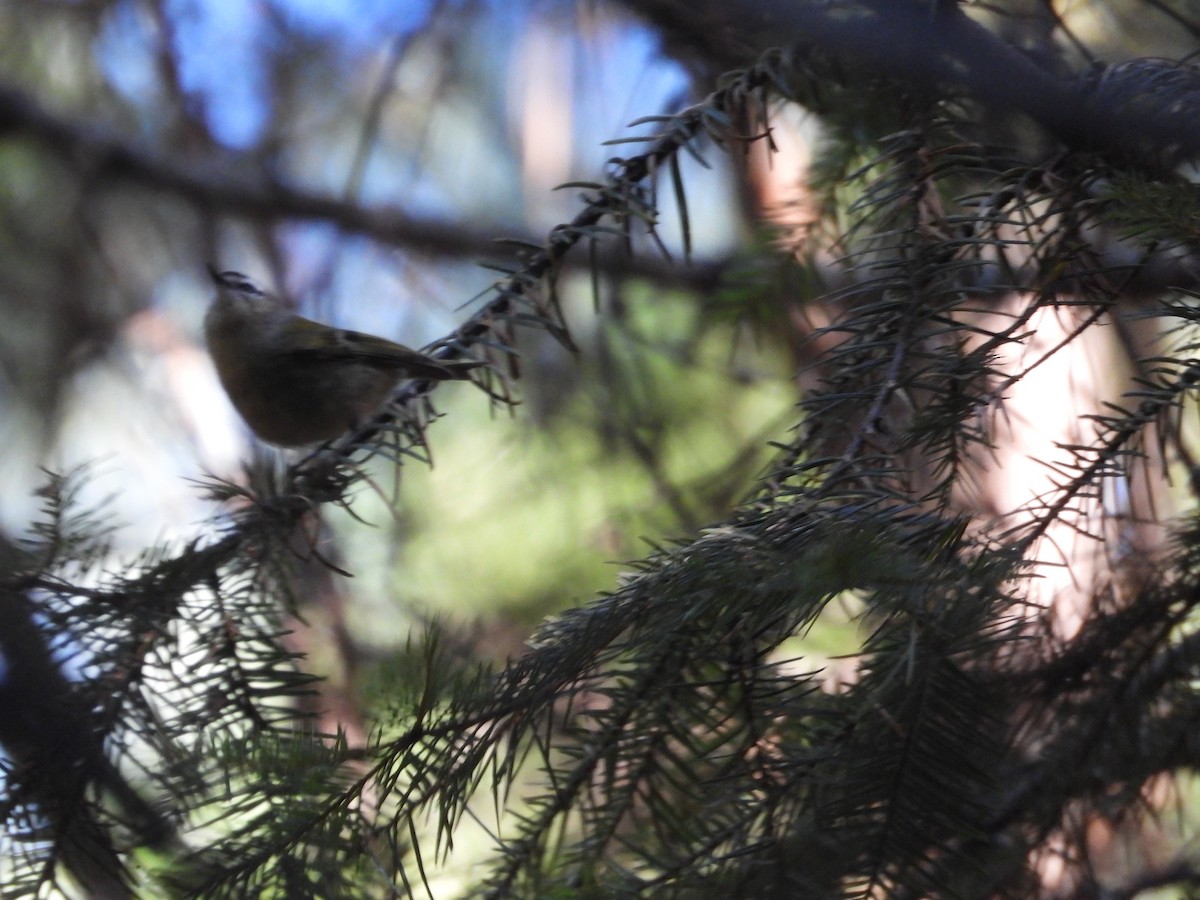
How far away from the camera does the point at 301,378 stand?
5.97 feet

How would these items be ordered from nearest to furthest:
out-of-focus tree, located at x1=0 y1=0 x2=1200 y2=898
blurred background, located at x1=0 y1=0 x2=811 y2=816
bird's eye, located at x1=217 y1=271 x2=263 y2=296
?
out-of-focus tree, located at x1=0 y1=0 x2=1200 y2=898
bird's eye, located at x1=217 y1=271 x2=263 y2=296
blurred background, located at x1=0 y1=0 x2=811 y2=816

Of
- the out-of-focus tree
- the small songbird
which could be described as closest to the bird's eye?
the small songbird

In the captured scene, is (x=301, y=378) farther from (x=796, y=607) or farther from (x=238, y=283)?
(x=796, y=607)

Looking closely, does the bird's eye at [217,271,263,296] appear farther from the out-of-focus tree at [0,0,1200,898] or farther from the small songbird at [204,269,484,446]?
the out-of-focus tree at [0,0,1200,898]

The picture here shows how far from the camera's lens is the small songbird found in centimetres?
180

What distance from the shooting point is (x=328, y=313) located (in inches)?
101

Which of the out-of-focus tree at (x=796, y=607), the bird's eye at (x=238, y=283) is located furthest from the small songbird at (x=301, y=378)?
the out-of-focus tree at (x=796, y=607)

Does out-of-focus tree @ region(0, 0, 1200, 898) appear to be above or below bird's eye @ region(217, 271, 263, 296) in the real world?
below

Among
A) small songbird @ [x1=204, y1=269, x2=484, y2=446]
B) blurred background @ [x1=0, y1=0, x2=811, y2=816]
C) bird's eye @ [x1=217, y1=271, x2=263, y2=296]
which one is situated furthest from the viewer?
blurred background @ [x1=0, y1=0, x2=811, y2=816]

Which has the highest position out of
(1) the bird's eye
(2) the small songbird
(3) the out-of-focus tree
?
Result: (1) the bird's eye

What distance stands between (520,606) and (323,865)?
5.39 ft

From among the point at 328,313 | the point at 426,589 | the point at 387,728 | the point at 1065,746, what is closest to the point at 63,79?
the point at 328,313

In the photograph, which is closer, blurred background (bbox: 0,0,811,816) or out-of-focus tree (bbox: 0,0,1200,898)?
out-of-focus tree (bbox: 0,0,1200,898)

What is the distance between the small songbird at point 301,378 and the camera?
1.80m
